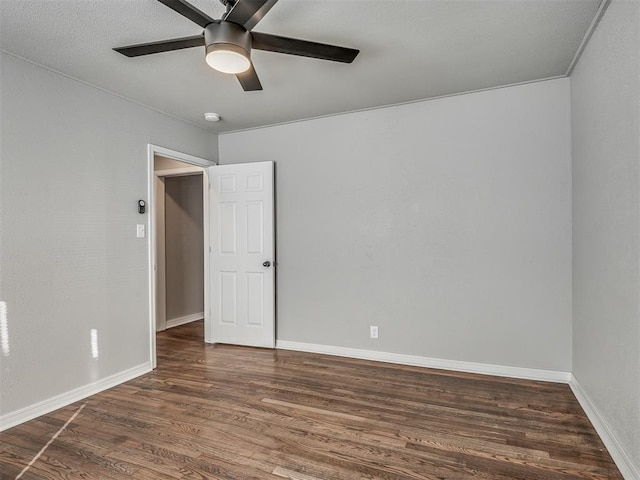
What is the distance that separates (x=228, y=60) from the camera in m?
1.98

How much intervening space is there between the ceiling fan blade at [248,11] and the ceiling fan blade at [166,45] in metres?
0.24

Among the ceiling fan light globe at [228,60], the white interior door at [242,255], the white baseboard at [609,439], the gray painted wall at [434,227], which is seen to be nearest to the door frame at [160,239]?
the white interior door at [242,255]

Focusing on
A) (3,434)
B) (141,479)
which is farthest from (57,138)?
(141,479)

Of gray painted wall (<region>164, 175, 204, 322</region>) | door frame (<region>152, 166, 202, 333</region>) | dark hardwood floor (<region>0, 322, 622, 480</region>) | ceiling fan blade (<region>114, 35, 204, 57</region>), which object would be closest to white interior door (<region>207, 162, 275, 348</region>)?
dark hardwood floor (<region>0, 322, 622, 480</region>)

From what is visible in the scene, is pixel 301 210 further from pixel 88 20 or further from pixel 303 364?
pixel 88 20

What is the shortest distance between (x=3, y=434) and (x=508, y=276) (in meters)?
3.88

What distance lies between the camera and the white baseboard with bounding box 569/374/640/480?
6.15 ft

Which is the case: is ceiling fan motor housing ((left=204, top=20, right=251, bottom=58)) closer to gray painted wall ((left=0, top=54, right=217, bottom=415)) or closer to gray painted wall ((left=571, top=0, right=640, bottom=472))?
gray painted wall ((left=0, top=54, right=217, bottom=415))

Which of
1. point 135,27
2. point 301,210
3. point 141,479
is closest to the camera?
point 141,479

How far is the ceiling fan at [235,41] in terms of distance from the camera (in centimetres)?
179

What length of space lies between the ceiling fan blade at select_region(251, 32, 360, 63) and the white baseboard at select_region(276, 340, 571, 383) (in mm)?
2749

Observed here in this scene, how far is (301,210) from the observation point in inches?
164

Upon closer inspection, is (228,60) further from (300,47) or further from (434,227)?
(434,227)

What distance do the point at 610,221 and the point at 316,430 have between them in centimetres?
214
